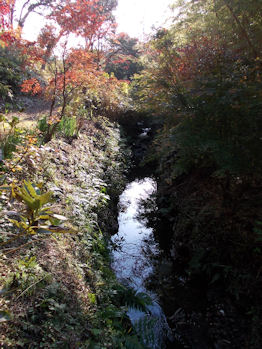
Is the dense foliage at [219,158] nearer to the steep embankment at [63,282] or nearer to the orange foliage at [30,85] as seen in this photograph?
the steep embankment at [63,282]

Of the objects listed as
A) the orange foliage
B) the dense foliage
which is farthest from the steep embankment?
the orange foliage

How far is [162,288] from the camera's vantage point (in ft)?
12.3

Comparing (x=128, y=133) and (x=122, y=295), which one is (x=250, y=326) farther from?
(x=128, y=133)

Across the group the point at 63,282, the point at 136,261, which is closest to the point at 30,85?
the point at 136,261

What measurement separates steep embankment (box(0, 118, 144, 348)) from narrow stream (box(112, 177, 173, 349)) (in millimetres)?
319

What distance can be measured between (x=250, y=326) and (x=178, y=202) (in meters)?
2.40

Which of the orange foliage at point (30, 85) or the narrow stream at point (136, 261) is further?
the orange foliage at point (30, 85)

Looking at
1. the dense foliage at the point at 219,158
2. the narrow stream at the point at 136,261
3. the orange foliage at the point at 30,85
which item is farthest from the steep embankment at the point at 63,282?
the orange foliage at the point at 30,85

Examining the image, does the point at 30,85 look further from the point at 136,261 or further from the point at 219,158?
the point at 219,158

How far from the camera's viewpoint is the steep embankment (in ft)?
6.23

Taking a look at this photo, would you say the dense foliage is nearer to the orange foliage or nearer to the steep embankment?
the steep embankment

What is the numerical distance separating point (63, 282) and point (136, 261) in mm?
2135

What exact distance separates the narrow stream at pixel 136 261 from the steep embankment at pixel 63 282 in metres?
0.32

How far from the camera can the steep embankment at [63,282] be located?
190 centimetres
